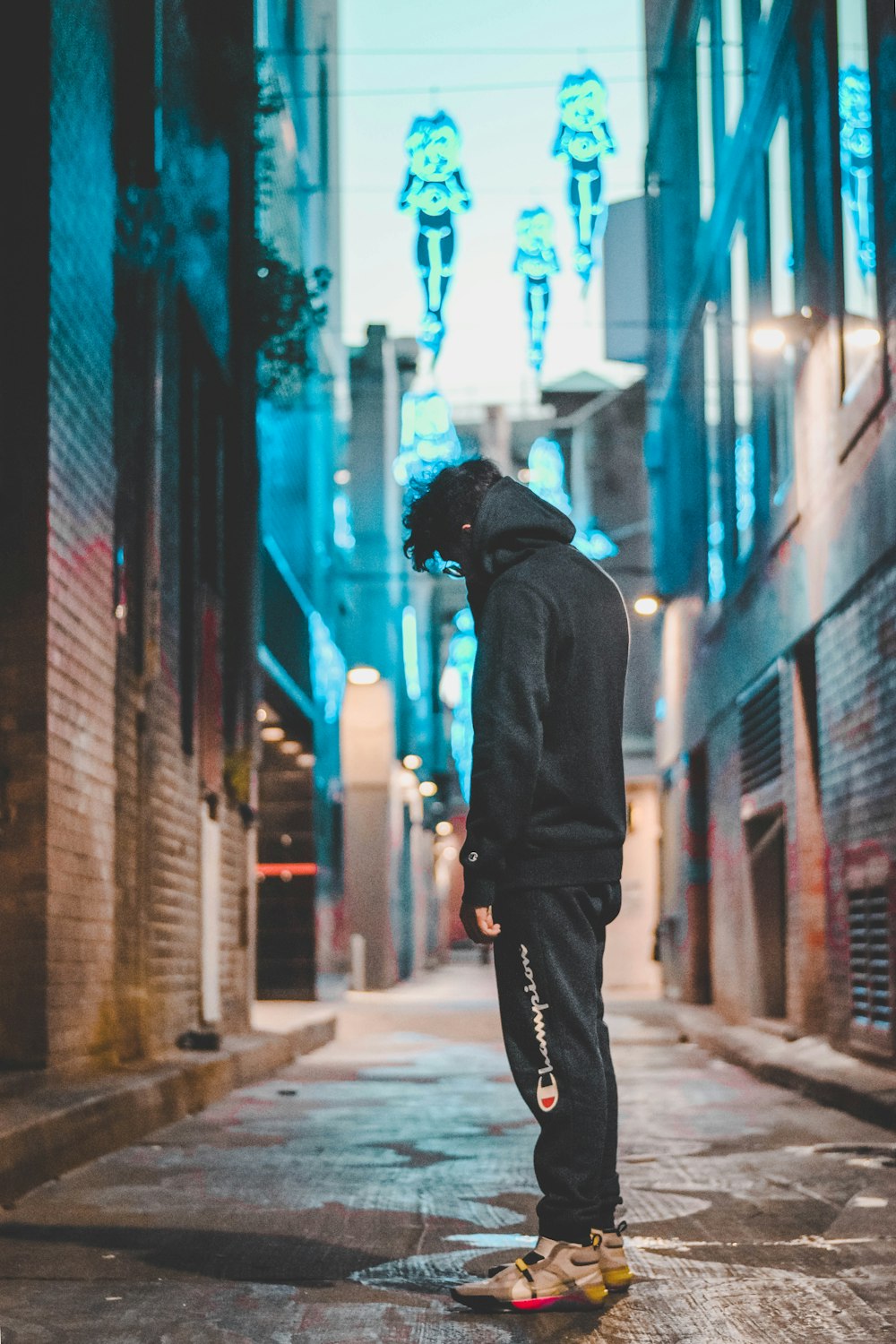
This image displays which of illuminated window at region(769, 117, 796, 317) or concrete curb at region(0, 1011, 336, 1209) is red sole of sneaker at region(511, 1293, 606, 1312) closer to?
concrete curb at region(0, 1011, 336, 1209)

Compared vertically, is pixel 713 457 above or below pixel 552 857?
above

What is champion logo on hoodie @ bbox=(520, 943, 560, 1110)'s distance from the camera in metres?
3.93

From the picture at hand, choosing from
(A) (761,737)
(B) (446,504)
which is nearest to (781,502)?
(A) (761,737)

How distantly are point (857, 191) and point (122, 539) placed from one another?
16.1 feet

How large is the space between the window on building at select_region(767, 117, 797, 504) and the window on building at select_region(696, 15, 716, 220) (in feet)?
13.1

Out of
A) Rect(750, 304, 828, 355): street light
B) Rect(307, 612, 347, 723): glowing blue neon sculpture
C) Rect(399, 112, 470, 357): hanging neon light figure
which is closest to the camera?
Rect(750, 304, 828, 355): street light

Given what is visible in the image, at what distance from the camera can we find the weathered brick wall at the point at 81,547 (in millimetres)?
8188

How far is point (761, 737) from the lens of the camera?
1602cm

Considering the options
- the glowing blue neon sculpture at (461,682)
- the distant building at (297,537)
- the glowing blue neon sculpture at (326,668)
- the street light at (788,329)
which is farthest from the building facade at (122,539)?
the glowing blue neon sculpture at (461,682)

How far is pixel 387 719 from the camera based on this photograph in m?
33.8

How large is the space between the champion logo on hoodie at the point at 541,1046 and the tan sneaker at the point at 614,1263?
0.35 meters

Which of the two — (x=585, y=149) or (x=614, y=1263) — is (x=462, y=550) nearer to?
(x=614, y=1263)

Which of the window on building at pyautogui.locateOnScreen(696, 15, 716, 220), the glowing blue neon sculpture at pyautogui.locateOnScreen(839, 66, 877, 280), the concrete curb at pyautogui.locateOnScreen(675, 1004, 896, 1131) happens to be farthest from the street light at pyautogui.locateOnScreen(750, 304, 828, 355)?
the window on building at pyautogui.locateOnScreen(696, 15, 716, 220)

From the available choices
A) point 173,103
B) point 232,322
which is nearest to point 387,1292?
point 173,103
